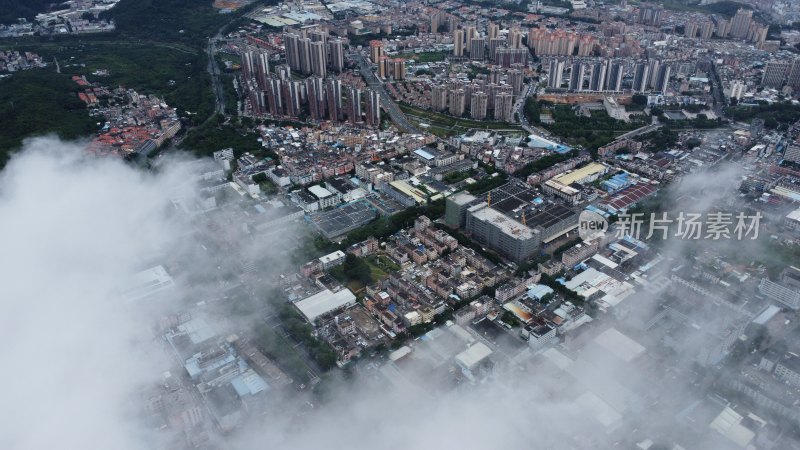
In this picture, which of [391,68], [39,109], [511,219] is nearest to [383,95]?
[391,68]

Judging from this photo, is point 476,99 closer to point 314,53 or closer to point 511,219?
point 511,219

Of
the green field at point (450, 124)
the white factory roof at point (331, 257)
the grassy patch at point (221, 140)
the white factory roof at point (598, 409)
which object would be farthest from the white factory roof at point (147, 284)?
the green field at point (450, 124)

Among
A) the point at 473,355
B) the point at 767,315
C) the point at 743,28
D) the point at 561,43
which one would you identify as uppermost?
the point at 743,28

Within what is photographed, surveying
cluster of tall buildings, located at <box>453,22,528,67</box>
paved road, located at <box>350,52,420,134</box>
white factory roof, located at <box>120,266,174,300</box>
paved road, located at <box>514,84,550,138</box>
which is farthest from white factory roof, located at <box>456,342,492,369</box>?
cluster of tall buildings, located at <box>453,22,528,67</box>

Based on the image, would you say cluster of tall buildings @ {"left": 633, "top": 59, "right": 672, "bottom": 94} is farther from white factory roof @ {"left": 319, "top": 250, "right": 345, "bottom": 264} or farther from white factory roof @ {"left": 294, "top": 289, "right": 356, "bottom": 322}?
white factory roof @ {"left": 294, "top": 289, "right": 356, "bottom": 322}

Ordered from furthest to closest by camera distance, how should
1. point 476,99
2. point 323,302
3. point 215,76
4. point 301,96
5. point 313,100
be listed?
point 215,76 < point 301,96 < point 313,100 < point 476,99 < point 323,302

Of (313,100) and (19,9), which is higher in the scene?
→ (19,9)

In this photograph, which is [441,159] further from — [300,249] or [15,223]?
[15,223]
